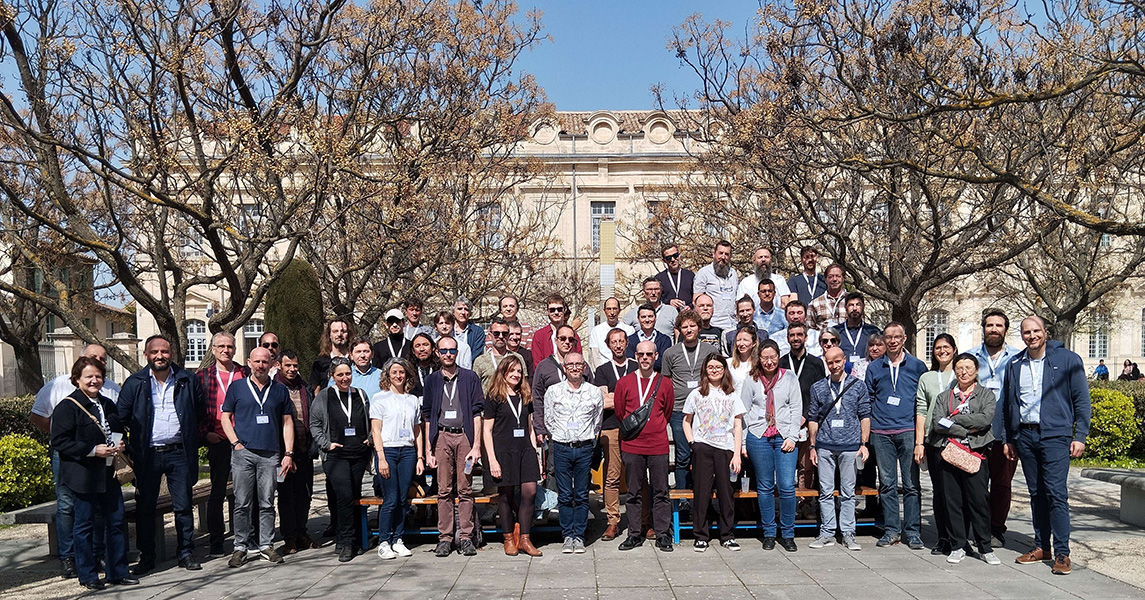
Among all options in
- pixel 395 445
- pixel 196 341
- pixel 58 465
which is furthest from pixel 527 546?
pixel 196 341

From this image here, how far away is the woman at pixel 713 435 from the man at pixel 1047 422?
239 centimetres

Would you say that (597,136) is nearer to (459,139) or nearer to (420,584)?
(459,139)

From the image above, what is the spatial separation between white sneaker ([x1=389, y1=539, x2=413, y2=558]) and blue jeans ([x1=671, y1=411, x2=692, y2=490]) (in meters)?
2.71

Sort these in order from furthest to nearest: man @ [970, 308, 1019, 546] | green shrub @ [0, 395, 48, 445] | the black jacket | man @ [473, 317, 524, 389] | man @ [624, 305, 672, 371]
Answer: green shrub @ [0, 395, 48, 445], man @ [624, 305, 672, 371], man @ [473, 317, 524, 389], man @ [970, 308, 1019, 546], the black jacket

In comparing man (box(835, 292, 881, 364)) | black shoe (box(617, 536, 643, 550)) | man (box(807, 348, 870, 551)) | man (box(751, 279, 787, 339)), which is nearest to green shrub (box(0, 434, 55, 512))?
black shoe (box(617, 536, 643, 550))

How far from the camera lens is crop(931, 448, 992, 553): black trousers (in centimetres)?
794

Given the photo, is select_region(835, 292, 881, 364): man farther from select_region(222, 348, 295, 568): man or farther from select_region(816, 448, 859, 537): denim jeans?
select_region(222, 348, 295, 568): man

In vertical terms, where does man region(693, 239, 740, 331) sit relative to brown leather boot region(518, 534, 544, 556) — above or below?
above

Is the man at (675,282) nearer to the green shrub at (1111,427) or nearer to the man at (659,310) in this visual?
the man at (659,310)

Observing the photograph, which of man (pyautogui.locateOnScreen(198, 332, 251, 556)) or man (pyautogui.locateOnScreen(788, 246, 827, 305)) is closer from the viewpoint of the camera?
man (pyautogui.locateOnScreen(198, 332, 251, 556))

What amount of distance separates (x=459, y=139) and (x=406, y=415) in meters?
10.3

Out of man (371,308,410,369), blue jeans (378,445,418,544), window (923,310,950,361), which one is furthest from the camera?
window (923,310,950,361)

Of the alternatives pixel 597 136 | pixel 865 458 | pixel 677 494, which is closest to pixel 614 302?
pixel 677 494

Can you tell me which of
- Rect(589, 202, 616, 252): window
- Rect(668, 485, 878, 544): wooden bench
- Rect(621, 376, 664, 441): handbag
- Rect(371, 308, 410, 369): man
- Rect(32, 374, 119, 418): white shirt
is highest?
Rect(589, 202, 616, 252): window
